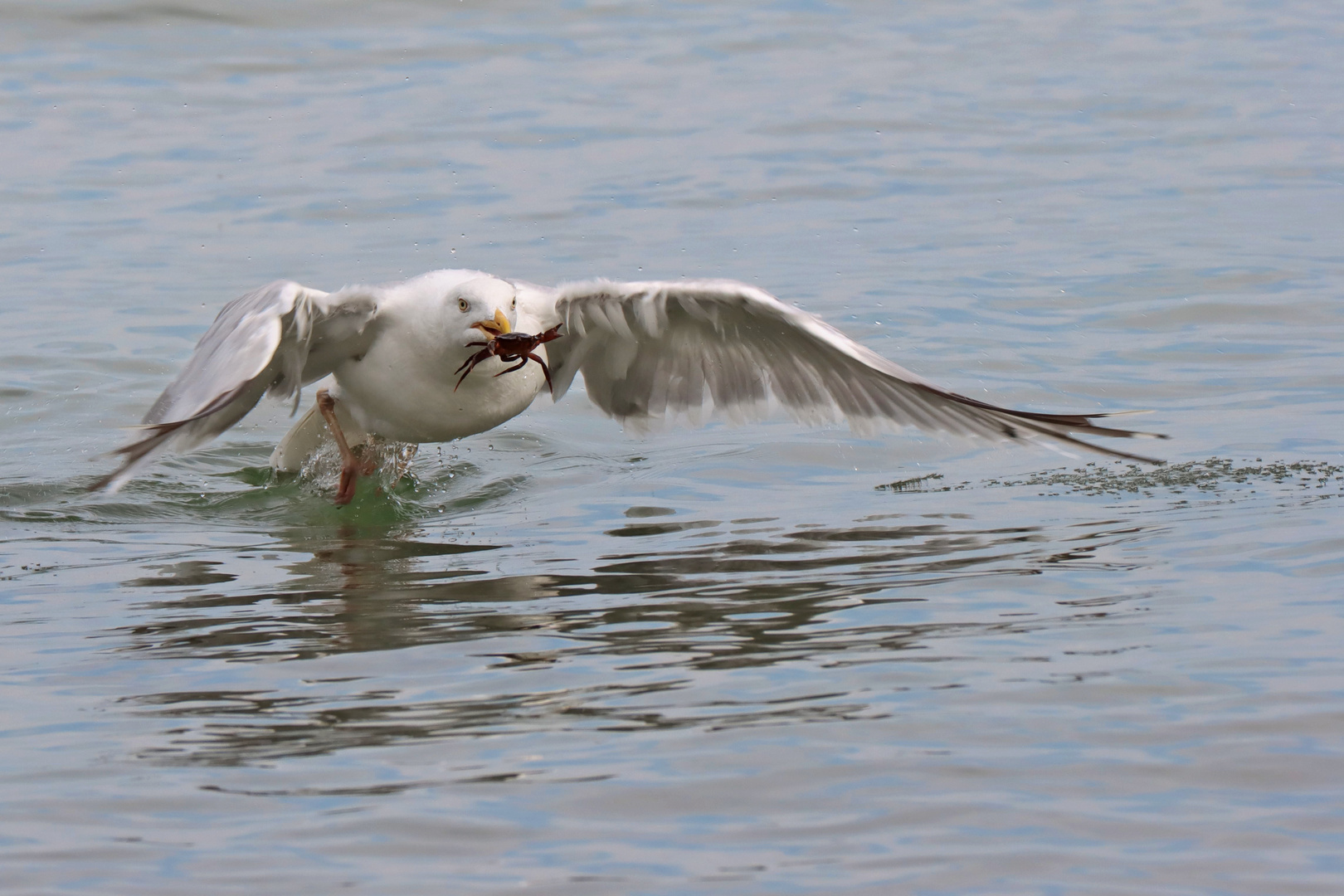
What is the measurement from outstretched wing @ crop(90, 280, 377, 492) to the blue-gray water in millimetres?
513

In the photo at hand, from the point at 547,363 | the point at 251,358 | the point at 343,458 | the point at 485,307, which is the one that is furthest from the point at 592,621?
the point at 343,458

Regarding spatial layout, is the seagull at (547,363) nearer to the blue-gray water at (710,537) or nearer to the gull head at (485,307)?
the gull head at (485,307)

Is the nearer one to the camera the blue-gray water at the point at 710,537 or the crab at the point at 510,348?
the blue-gray water at the point at 710,537

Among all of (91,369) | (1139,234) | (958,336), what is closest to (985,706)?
(958,336)

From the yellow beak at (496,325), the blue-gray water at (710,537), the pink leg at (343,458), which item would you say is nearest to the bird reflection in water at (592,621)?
the blue-gray water at (710,537)

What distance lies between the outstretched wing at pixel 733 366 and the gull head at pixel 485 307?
335 mm

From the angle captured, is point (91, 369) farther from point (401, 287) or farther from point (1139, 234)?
point (1139, 234)

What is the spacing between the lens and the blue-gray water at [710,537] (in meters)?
3.79

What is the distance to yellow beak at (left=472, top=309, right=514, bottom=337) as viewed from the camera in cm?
670

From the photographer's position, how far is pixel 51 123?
1703cm

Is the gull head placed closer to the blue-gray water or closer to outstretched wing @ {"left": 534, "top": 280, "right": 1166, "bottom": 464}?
outstretched wing @ {"left": 534, "top": 280, "right": 1166, "bottom": 464}

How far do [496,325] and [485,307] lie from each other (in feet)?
0.27

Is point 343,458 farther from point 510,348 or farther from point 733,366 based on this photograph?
point 733,366

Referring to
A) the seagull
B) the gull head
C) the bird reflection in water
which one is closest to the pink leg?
the seagull
